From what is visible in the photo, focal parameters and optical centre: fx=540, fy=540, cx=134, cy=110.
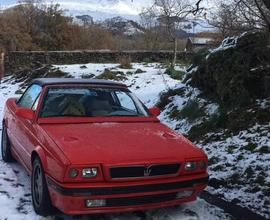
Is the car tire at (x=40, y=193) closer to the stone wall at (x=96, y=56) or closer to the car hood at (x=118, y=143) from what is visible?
the car hood at (x=118, y=143)

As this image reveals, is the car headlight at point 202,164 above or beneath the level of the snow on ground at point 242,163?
above

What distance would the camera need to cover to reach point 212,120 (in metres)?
9.38

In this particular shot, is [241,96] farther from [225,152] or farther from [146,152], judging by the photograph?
[146,152]

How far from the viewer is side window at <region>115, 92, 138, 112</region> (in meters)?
6.85

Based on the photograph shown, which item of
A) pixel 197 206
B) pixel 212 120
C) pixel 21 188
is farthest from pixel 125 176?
pixel 212 120

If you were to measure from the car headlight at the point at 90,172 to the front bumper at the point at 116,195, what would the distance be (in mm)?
83

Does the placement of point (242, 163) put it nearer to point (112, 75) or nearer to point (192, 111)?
point (192, 111)

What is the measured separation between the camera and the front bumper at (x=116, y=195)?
4.94 metres

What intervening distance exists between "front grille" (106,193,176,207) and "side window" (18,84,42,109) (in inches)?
94.3

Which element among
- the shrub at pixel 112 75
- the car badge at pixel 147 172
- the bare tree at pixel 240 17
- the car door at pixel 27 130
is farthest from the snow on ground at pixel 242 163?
the shrub at pixel 112 75

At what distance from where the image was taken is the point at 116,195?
4984 millimetres

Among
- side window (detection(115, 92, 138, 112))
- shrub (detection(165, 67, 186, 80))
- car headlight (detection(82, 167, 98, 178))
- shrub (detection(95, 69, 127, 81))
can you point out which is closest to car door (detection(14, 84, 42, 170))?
side window (detection(115, 92, 138, 112))

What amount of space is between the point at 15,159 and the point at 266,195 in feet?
11.7

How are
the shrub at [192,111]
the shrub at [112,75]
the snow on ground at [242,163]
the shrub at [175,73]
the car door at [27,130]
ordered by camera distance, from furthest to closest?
the shrub at [112,75] < the shrub at [175,73] < the shrub at [192,111] < the snow on ground at [242,163] < the car door at [27,130]
